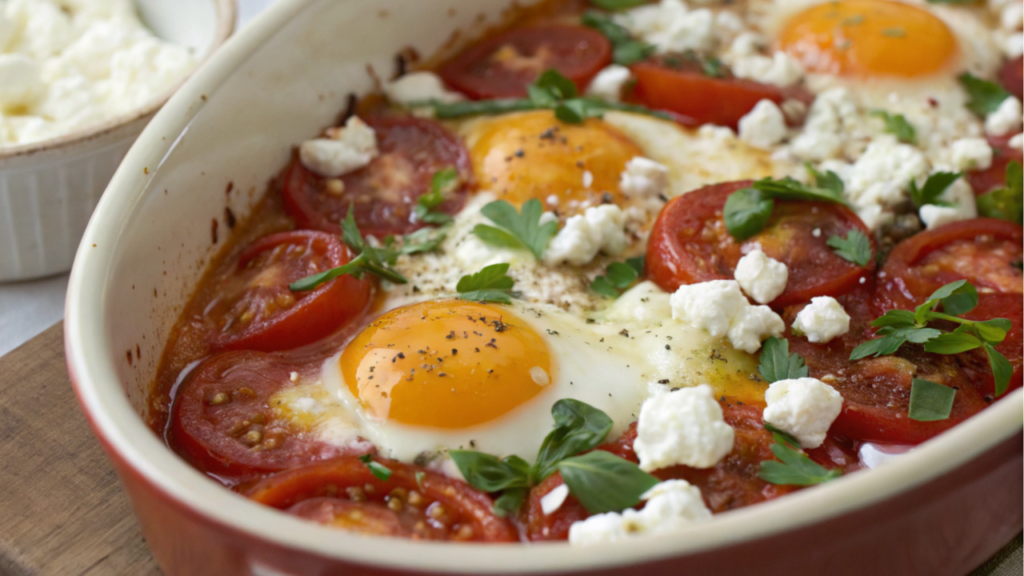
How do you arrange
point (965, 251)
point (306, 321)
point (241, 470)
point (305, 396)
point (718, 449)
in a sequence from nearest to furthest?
point (718, 449), point (241, 470), point (305, 396), point (306, 321), point (965, 251)

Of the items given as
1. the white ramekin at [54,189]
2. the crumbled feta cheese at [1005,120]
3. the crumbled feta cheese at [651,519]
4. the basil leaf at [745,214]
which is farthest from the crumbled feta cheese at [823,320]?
the white ramekin at [54,189]

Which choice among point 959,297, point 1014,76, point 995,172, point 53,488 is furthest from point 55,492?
point 1014,76

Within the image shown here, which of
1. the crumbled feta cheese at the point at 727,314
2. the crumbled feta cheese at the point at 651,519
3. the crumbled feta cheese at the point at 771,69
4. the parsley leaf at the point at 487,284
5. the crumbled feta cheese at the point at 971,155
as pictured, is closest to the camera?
the crumbled feta cheese at the point at 651,519

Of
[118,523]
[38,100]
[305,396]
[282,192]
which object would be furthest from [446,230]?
[38,100]

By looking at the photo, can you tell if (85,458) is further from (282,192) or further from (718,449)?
(718,449)

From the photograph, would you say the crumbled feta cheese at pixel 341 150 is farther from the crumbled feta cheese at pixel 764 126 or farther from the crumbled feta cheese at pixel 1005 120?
the crumbled feta cheese at pixel 1005 120
